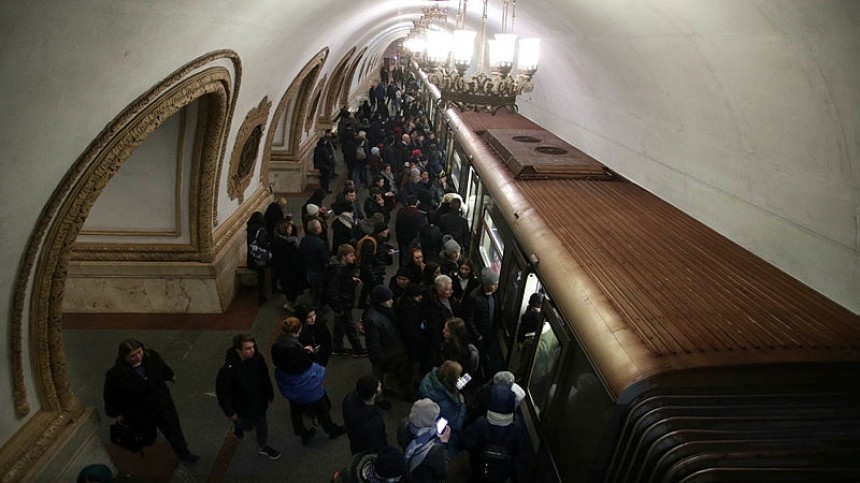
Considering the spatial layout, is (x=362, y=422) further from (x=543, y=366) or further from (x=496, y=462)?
(x=543, y=366)

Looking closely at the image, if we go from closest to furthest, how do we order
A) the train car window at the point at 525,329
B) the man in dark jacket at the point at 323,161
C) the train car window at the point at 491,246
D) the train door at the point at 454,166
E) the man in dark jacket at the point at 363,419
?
1. the man in dark jacket at the point at 363,419
2. the train car window at the point at 525,329
3. the train car window at the point at 491,246
4. the train door at the point at 454,166
5. the man in dark jacket at the point at 323,161

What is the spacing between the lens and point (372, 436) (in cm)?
333

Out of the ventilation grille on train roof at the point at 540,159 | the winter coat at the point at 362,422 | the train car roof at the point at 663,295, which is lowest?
the winter coat at the point at 362,422

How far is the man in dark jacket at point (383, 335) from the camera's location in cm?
424

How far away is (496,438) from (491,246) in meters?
3.05

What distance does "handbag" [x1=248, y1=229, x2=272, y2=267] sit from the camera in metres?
6.10

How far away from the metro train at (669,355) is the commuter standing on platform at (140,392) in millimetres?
2974

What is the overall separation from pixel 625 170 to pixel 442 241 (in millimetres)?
2449

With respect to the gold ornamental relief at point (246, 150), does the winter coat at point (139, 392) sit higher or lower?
lower

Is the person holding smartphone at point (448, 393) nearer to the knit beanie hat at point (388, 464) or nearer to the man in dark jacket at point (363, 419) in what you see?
the man in dark jacket at point (363, 419)

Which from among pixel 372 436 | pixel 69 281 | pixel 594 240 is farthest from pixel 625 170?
pixel 69 281

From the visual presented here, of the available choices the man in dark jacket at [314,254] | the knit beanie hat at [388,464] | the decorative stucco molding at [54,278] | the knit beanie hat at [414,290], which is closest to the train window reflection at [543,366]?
the knit beanie hat at [414,290]

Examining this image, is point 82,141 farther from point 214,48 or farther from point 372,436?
Answer: point 372,436

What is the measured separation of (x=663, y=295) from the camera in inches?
110
